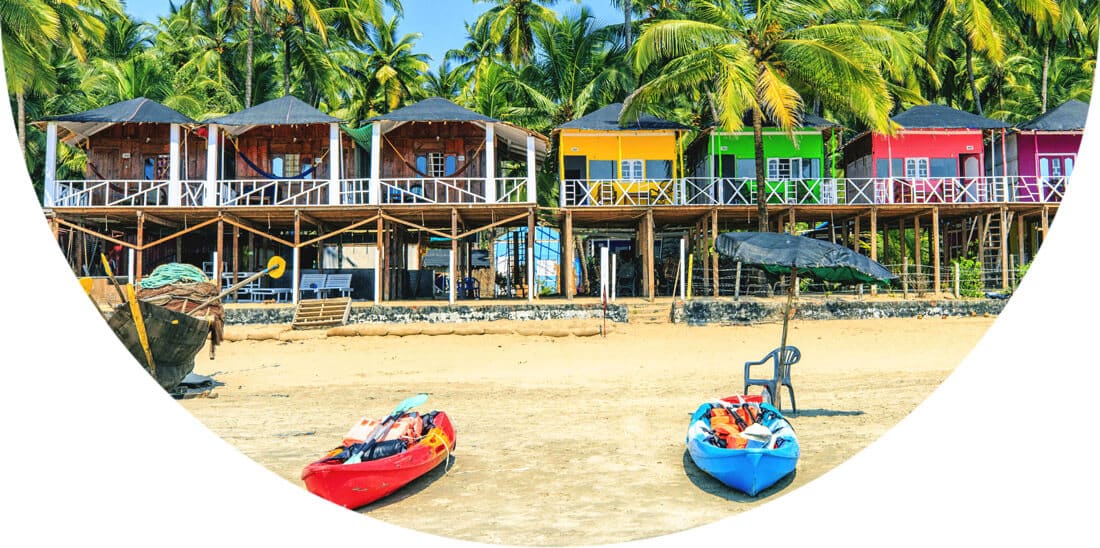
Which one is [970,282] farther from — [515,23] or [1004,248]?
[515,23]

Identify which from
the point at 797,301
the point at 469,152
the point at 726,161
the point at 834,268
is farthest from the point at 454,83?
the point at 834,268

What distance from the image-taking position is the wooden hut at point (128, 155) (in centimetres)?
1980

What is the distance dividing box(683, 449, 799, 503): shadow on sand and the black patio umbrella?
5.41 ft

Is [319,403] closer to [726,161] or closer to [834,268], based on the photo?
[834,268]

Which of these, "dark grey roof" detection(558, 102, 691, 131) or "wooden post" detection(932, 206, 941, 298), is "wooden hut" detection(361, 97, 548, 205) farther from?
"wooden post" detection(932, 206, 941, 298)

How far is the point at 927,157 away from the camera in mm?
22406

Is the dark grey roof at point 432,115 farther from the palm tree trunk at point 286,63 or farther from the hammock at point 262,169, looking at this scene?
the palm tree trunk at point 286,63

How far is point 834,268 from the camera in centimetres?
886

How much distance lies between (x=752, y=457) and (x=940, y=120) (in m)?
18.6

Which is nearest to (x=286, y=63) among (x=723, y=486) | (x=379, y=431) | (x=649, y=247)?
(x=649, y=247)

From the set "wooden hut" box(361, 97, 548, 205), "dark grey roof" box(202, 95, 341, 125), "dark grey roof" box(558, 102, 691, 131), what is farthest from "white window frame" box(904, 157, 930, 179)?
"dark grey roof" box(202, 95, 341, 125)

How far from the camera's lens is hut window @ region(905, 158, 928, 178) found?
2242 cm

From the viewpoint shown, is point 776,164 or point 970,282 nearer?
point 970,282

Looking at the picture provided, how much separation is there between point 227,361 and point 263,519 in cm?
997
